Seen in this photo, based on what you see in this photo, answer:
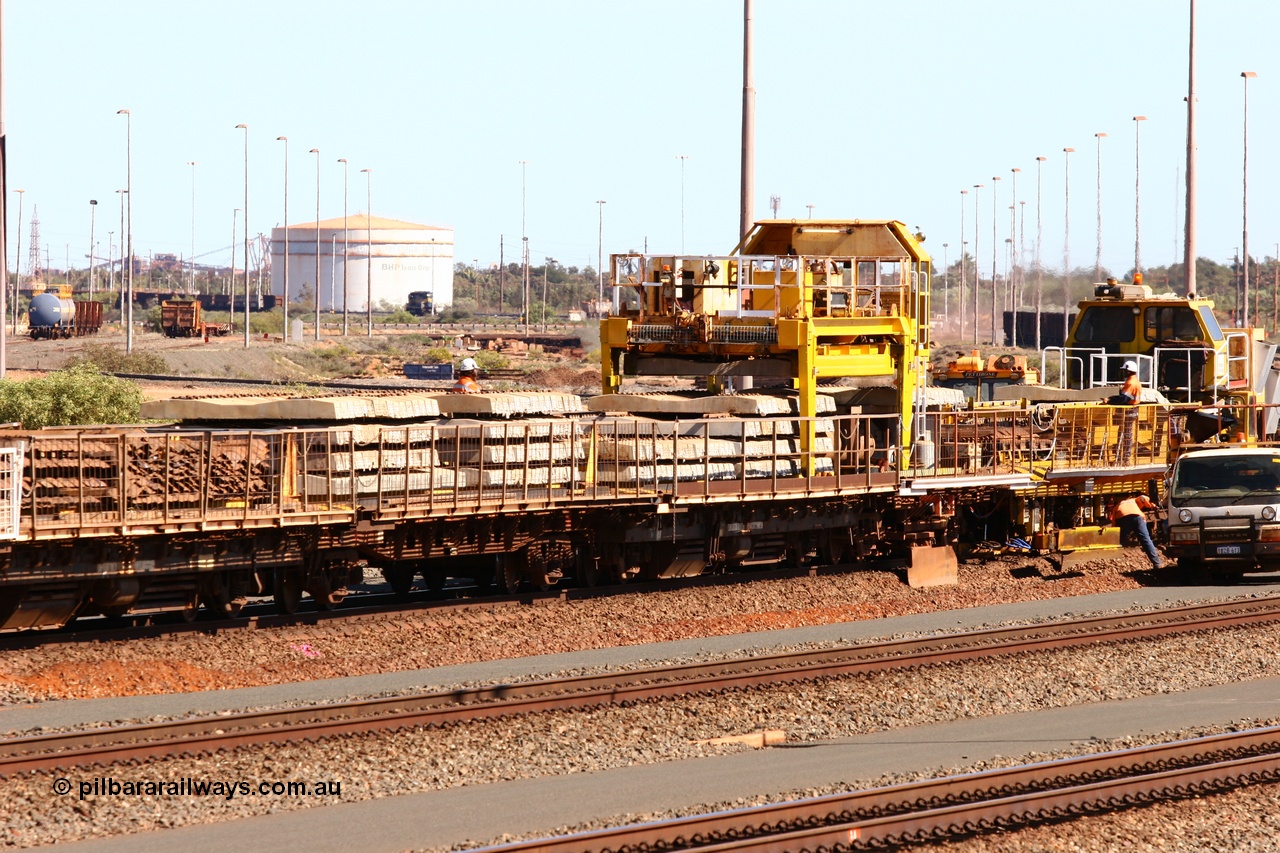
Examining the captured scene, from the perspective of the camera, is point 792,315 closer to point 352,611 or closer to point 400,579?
point 400,579

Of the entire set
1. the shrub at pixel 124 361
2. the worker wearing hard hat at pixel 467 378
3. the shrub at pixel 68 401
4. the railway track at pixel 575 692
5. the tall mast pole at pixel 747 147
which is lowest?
the railway track at pixel 575 692

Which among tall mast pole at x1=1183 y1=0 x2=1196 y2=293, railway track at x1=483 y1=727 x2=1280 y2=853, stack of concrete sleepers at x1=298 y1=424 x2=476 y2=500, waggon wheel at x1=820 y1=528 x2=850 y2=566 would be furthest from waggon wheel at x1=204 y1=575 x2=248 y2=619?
tall mast pole at x1=1183 y1=0 x2=1196 y2=293

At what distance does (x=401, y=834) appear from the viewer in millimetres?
10156

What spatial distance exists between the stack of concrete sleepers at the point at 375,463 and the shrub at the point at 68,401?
1695cm

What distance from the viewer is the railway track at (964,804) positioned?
9.79 meters

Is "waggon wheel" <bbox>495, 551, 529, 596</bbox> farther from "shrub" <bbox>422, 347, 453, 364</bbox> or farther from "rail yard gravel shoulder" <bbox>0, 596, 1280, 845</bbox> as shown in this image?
"shrub" <bbox>422, 347, 453, 364</bbox>

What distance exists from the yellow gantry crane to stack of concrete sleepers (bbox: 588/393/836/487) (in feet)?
1.21

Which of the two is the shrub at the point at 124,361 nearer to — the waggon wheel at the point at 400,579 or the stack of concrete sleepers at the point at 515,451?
the waggon wheel at the point at 400,579

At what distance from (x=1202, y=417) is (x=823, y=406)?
8434mm

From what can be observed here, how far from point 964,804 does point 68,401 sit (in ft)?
90.7

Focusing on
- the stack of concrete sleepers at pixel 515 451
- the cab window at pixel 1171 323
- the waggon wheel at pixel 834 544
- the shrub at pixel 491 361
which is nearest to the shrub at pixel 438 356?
the shrub at pixel 491 361

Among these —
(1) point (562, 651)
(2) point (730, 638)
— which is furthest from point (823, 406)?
(1) point (562, 651)

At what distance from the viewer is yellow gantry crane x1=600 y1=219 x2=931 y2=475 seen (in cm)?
2161

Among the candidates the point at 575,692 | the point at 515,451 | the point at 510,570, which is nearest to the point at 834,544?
the point at 510,570
